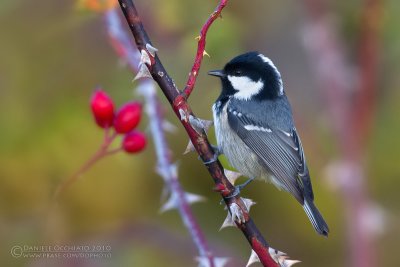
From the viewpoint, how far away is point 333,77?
342 centimetres

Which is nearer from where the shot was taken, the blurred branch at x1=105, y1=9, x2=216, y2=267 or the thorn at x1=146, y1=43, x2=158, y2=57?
the thorn at x1=146, y1=43, x2=158, y2=57

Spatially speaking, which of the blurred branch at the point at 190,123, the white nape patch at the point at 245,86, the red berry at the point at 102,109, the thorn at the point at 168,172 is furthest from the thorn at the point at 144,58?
the white nape patch at the point at 245,86

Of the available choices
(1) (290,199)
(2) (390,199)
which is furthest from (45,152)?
(2) (390,199)

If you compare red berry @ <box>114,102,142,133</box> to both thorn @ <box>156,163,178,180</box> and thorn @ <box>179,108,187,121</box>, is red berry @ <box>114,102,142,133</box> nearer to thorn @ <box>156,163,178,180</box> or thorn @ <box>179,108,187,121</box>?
thorn @ <box>156,163,178,180</box>

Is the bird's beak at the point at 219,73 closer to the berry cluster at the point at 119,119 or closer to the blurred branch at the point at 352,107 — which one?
the blurred branch at the point at 352,107

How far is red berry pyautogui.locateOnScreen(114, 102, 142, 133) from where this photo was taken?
274cm

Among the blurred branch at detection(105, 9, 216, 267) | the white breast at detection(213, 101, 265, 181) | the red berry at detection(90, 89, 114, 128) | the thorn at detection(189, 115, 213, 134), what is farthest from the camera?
the white breast at detection(213, 101, 265, 181)

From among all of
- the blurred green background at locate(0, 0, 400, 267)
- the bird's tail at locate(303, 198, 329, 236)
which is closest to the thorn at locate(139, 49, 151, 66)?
the bird's tail at locate(303, 198, 329, 236)

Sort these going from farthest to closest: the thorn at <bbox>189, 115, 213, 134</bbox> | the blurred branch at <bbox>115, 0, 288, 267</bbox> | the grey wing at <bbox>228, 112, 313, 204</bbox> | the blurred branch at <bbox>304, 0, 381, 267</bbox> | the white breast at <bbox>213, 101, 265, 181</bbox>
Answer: the white breast at <bbox>213, 101, 265, 181</bbox> < the grey wing at <bbox>228, 112, 313, 204</bbox> < the blurred branch at <bbox>304, 0, 381, 267</bbox> < the thorn at <bbox>189, 115, 213, 134</bbox> < the blurred branch at <bbox>115, 0, 288, 267</bbox>

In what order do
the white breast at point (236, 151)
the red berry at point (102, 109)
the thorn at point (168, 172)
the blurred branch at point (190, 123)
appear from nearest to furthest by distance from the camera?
the blurred branch at point (190, 123) → the thorn at point (168, 172) → the red berry at point (102, 109) → the white breast at point (236, 151)

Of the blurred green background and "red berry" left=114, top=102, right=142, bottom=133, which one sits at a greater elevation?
"red berry" left=114, top=102, right=142, bottom=133

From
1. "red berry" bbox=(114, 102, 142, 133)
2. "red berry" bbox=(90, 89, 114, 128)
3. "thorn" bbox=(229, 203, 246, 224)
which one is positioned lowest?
"thorn" bbox=(229, 203, 246, 224)

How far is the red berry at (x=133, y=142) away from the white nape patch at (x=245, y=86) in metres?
1.06

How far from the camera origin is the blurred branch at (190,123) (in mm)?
1988
